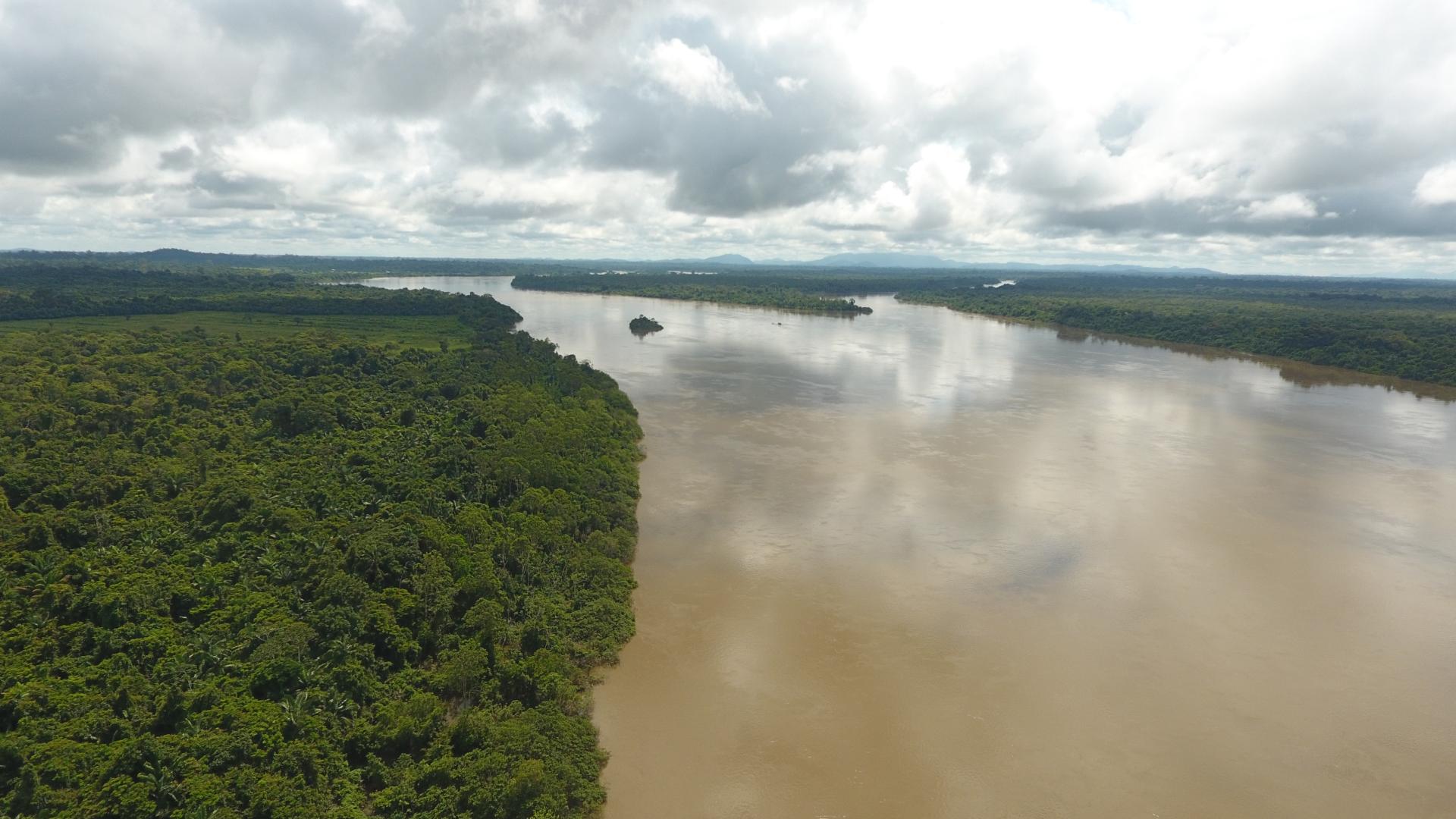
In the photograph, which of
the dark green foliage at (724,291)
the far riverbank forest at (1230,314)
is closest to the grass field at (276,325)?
the dark green foliage at (724,291)

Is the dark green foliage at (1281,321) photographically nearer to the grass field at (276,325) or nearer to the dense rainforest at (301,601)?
the dense rainforest at (301,601)

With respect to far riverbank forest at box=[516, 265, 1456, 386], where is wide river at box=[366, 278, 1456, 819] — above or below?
below

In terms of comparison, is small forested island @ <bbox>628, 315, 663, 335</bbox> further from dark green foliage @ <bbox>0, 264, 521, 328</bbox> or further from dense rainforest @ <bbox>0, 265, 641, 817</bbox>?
dense rainforest @ <bbox>0, 265, 641, 817</bbox>

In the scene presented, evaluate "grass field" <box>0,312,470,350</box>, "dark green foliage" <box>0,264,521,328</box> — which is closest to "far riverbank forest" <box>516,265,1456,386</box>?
"dark green foliage" <box>0,264,521,328</box>

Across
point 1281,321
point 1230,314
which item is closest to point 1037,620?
point 1281,321

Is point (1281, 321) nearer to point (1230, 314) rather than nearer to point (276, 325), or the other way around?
point (1230, 314)
